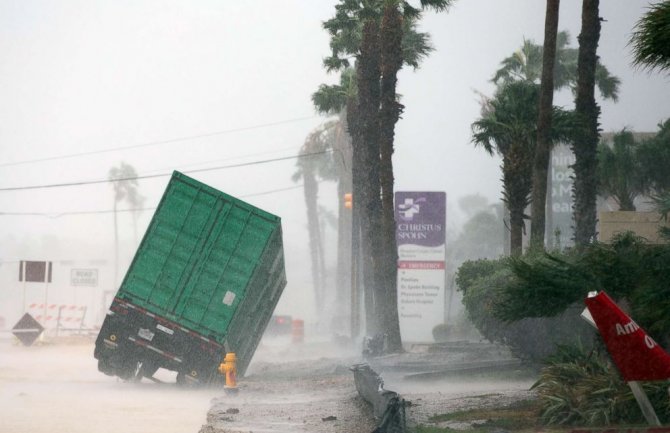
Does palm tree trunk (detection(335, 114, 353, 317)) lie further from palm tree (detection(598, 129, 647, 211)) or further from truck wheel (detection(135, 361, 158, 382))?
truck wheel (detection(135, 361, 158, 382))

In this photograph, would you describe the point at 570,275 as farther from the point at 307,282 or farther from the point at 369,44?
the point at 307,282

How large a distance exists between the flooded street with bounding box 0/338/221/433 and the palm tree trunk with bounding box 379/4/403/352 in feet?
23.2

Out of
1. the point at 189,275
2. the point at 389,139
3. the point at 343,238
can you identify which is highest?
the point at 343,238

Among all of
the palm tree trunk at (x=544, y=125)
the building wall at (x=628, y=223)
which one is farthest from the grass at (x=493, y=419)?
the building wall at (x=628, y=223)

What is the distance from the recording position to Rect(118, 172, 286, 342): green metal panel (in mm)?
24766

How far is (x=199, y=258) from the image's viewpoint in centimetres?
2486

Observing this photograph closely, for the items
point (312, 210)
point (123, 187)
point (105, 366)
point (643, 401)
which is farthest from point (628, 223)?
point (123, 187)

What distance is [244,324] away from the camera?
26.6 m

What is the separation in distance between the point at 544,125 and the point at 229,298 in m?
11.0

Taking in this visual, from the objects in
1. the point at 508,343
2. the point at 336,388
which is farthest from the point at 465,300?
the point at 336,388

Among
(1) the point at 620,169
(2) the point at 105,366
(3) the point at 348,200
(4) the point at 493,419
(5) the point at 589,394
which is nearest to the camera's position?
(5) the point at 589,394

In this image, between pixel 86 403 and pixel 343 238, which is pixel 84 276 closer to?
pixel 343 238

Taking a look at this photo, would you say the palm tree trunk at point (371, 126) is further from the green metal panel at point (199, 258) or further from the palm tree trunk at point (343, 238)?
the palm tree trunk at point (343, 238)

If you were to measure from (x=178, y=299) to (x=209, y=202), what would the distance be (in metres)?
2.15
